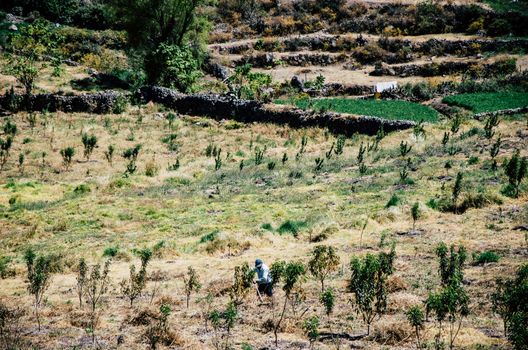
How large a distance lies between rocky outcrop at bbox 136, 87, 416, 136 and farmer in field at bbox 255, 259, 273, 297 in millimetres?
24730

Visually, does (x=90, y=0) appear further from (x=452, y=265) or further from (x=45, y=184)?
(x=452, y=265)

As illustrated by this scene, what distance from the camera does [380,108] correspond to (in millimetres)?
42188

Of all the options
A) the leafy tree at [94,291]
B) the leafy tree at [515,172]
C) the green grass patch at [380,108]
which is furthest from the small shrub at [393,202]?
the green grass patch at [380,108]

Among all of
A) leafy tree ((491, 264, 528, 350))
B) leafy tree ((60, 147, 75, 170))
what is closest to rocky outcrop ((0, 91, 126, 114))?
leafy tree ((60, 147, 75, 170))

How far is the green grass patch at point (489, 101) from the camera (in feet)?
132

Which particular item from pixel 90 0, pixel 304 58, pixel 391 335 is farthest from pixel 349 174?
pixel 90 0

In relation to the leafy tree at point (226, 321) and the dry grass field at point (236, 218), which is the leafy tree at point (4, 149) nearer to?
the dry grass field at point (236, 218)

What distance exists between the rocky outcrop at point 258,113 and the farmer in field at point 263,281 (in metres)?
24.7

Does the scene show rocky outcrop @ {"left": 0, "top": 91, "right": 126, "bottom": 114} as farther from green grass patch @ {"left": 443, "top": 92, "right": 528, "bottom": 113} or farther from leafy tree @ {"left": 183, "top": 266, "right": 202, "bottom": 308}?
leafy tree @ {"left": 183, "top": 266, "right": 202, "bottom": 308}

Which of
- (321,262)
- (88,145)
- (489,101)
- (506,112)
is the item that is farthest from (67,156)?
(489,101)

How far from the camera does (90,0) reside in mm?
69312

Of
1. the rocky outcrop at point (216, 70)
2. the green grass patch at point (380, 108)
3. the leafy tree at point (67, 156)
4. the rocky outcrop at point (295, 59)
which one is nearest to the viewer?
the leafy tree at point (67, 156)

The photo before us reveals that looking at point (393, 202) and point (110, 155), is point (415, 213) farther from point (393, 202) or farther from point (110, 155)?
point (110, 155)

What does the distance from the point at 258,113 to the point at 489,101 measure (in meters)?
20.0
